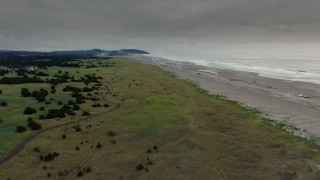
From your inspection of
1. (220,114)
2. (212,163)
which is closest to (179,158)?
(212,163)

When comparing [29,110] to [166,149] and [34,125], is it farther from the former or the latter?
[166,149]

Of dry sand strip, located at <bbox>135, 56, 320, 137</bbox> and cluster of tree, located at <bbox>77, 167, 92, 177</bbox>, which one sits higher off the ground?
dry sand strip, located at <bbox>135, 56, 320, 137</bbox>

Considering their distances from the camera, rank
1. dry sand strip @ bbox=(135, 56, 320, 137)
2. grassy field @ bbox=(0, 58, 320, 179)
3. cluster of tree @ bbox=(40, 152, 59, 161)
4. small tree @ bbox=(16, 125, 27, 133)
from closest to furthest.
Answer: grassy field @ bbox=(0, 58, 320, 179)
cluster of tree @ bbox=(40, 152, 59, 161)
small tree @ bbox=(16, 125, 27, 133)
dry sand strip @ bbox=(135, 56, 320, 137)

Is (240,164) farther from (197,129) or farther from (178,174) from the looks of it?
(197,129)

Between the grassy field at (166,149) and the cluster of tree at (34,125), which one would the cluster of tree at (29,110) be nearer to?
the grassy field at (166,149)

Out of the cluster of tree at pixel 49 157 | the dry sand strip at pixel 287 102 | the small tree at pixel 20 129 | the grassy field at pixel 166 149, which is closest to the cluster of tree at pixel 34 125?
the small tree at pixel 20 129

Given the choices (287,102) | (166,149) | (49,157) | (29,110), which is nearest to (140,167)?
(166,149)

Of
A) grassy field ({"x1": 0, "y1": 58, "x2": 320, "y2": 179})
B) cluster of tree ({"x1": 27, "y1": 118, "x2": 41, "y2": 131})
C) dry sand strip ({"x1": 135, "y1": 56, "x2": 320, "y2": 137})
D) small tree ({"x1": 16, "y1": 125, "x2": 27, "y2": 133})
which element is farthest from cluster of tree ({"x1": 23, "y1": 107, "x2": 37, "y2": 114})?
A: dry sand strip ({"x1": 135, "y1": 56, "x2": 320, "y2": 137})

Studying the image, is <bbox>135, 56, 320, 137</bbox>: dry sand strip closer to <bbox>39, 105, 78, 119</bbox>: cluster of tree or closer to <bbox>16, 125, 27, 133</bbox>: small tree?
<bbox>39, 105, 78, 119</bbox>: cluster of tree
